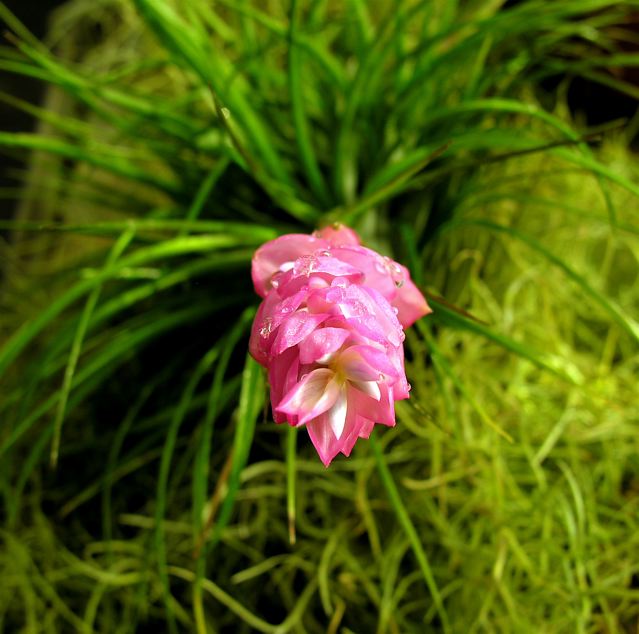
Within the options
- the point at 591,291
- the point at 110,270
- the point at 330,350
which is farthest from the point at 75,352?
the point at 591,291

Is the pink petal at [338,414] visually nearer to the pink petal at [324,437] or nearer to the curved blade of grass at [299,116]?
the pink petal at [324,437]

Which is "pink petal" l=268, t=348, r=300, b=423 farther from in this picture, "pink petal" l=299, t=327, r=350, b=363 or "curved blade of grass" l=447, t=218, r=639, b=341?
"curved blade of grass" l=447, t=218, r=639, b=341

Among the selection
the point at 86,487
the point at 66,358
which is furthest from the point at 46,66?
the point at 86,487

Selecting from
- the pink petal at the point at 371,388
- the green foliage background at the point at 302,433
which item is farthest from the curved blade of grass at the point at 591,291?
the pink petal at the point at 371,388

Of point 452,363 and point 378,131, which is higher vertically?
point 378,131

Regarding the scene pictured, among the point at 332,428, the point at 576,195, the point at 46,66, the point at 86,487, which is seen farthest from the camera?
the point at 576,195

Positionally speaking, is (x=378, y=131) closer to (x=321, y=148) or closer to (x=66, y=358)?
(x=321, y=148)

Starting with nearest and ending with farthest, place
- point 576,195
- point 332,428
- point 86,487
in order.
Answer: point 332,428 < point 86,487 < point 576,195
